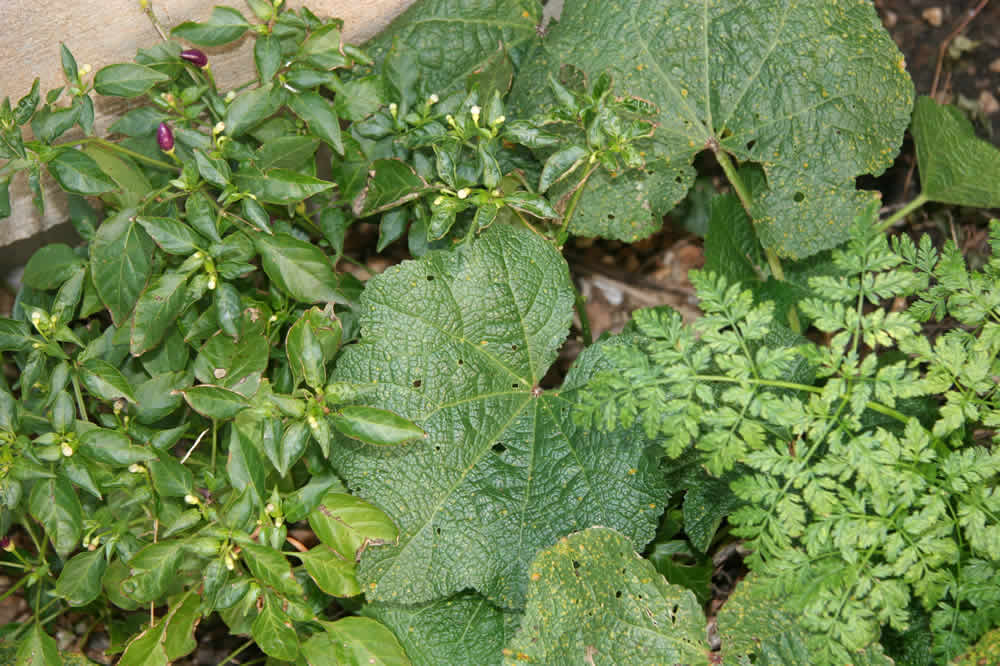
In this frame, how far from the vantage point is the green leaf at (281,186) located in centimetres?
202

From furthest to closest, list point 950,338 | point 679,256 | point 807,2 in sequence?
point 679,256 < point 807,2 < point 950,338

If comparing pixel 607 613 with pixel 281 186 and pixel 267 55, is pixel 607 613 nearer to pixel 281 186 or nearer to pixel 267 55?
pixel 281 186

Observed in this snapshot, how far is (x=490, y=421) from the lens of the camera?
217 cm

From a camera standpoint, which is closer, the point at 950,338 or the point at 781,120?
the point at 950,338

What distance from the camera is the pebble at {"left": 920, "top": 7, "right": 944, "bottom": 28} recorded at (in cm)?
294

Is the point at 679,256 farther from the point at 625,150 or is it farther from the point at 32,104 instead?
the point at 32,104

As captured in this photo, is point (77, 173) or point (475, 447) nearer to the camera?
point (77, 173)

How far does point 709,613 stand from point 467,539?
89cm

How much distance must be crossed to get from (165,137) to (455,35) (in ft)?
2.82

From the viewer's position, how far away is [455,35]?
2434 mm

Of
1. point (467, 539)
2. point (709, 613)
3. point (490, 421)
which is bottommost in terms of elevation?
point (709, 613)

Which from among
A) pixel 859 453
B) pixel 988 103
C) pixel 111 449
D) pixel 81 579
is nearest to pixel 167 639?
pixel 81 579

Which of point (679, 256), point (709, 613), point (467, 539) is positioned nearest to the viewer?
point (467, 539)

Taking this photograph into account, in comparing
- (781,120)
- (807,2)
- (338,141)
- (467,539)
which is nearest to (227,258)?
(338,141)
